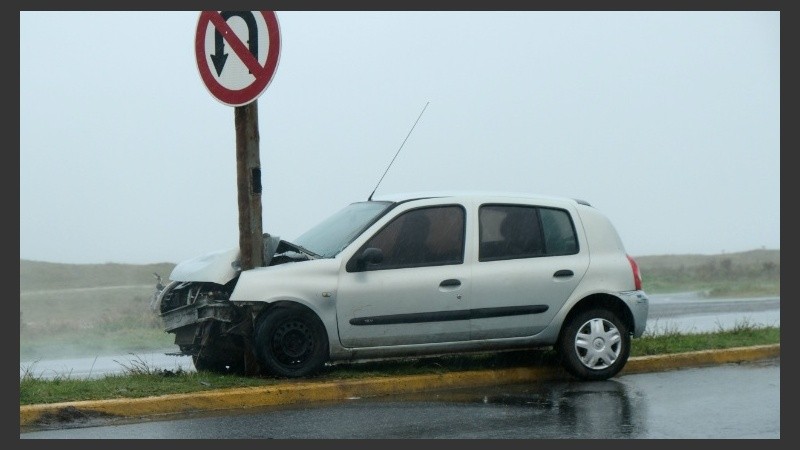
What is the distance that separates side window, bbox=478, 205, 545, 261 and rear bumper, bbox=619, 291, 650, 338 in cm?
84

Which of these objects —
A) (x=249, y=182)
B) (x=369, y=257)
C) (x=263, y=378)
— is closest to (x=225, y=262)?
(x=249, y=182)

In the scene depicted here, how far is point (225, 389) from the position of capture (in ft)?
30.6

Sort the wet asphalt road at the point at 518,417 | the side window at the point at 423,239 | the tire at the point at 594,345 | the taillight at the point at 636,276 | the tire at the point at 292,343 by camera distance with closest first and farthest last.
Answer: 1. the wet asphalt road at the point at 518,417
2. the tire at the point at 292,343
3. the side window at the point at 423,239
4. the tire at the point at 594,345
5. the taillight at the point at 636,276

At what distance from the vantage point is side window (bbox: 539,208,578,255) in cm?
1059

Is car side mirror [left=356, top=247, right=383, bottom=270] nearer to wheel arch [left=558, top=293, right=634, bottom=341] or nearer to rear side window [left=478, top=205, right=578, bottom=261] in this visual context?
rear side window [left=478, top=205, right=578, bottom=261]

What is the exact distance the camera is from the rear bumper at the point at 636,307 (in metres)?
10.6

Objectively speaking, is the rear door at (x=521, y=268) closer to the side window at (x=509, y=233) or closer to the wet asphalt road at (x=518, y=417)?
the side window at (x=509, y=233)

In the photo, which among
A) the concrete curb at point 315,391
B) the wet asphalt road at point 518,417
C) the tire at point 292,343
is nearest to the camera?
the wet asphalt road at point 518,417

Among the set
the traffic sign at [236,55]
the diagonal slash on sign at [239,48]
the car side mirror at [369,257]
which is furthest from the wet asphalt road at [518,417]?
the diagonal slash on sign at [239,48]

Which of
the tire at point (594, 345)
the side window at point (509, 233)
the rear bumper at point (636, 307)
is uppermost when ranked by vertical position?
the side window at point (509, 233)

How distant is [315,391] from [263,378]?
560mm

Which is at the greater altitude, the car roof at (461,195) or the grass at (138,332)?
the car roof at (461,195)

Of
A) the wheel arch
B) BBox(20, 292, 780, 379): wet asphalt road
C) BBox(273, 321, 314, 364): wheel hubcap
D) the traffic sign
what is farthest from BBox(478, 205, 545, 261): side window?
BBox(20, 292, 780, 379): wet asphalt road

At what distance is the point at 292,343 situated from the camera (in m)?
9.88
